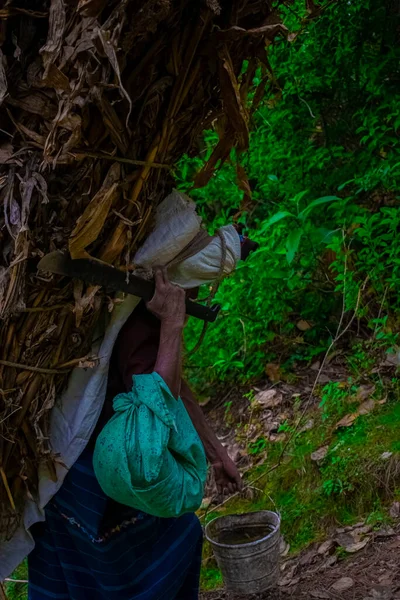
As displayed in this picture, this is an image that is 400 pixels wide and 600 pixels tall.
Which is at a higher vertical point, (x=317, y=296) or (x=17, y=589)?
(x=317, y=296)

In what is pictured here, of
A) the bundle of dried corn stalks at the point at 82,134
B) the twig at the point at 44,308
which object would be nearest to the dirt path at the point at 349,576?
the bundle of dried corn stalks at the point at 82,134

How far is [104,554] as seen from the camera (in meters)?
2.20

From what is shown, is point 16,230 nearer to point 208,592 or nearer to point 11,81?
point 11,81

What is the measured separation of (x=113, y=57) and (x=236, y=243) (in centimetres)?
78

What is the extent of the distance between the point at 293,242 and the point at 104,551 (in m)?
2.34

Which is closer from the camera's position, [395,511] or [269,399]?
[395,511]

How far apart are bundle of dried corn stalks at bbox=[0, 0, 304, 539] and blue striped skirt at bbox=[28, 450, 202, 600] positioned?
21 cm

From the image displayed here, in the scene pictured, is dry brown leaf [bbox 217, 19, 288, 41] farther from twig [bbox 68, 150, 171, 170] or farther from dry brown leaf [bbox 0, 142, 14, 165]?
dry brown leaf [bbox 0, 142, 14, 165]

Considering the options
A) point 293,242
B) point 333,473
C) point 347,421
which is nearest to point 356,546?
point 333,473

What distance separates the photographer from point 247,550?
9.31 feet

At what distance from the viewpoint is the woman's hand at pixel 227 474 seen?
2.60 m

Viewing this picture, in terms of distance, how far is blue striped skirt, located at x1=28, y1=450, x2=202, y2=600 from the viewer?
7.14 ft

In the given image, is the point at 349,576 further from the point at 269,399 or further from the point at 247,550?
the point at 269,399

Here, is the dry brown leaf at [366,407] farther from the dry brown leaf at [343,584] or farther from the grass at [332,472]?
the dry brown leaf at [343,584]
